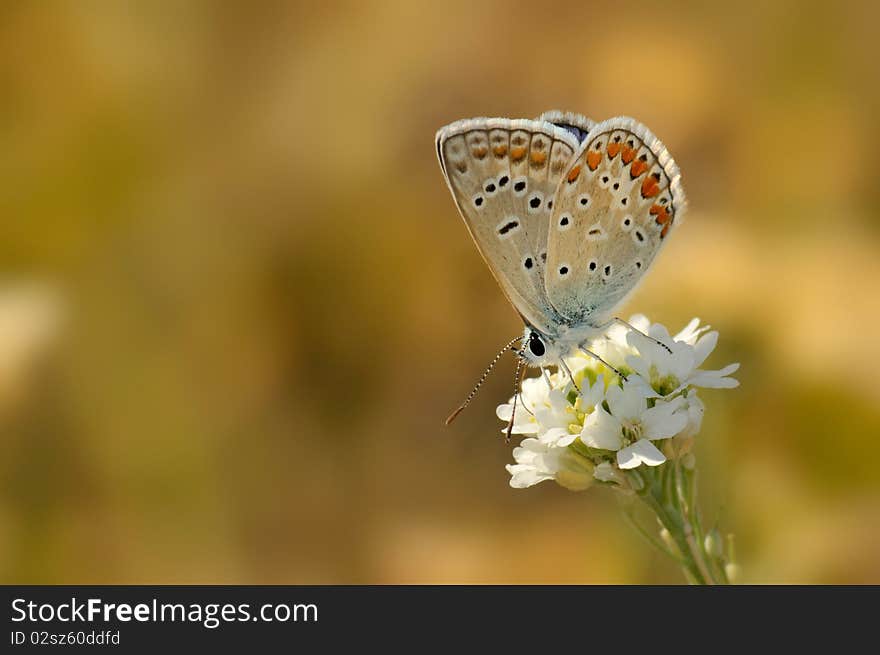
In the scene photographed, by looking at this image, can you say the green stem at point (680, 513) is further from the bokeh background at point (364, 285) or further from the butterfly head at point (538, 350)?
the bokeh background at point (364, 285)

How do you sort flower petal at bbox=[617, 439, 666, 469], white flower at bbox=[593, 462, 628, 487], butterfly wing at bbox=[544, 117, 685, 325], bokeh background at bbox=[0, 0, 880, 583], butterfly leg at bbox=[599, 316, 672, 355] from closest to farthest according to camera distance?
flower petal at bbox=[617, 439, 666, 469], white flower at bbox=[593, 462, 628, 487], butterfly leg at bbox=[599, 316, 672, 355], butterfly wing at bbox=[544, 117, 685, 325], bokeh background at bbox=[0, 0, 880, 583]

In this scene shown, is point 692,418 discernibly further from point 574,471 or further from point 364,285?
point 364,285

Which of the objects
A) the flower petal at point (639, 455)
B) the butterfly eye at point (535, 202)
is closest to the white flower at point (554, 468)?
the flower petal at point (639, 455)

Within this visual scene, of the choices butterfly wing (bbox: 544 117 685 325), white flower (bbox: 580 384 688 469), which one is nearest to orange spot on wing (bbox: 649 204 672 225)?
butterfly wing (bbox: 544 117 685 325)

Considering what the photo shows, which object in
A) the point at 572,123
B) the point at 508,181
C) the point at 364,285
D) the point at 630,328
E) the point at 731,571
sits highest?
the point at 364,285

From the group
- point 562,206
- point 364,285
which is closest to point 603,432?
point 562,206

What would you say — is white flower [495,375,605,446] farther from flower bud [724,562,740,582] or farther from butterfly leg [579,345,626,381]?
flower bud [724,562,740,582]
